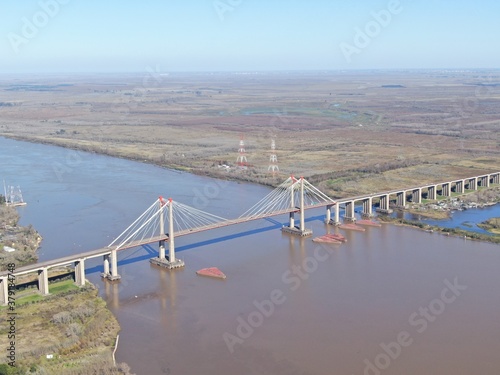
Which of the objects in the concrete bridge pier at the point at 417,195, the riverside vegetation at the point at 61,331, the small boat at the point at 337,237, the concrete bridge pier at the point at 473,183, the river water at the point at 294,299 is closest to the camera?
the riverside vegetation at the point at 61,331

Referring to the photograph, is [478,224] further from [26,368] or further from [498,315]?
[26,368]

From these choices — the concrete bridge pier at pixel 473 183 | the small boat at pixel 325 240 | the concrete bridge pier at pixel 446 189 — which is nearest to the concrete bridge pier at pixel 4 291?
the small boat at pixel 325 240

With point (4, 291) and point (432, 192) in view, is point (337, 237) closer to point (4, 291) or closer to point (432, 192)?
point (432, 192)

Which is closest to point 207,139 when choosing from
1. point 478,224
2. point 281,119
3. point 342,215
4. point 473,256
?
point 281,119

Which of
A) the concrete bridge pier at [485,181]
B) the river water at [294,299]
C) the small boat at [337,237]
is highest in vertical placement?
the concrete bridge pier at [485,181]

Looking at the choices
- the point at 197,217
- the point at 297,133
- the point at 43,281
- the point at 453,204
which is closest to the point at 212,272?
the point at 43,281

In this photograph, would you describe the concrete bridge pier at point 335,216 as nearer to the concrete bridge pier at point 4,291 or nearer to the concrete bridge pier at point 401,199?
the concrete bridge pier at point 401,199

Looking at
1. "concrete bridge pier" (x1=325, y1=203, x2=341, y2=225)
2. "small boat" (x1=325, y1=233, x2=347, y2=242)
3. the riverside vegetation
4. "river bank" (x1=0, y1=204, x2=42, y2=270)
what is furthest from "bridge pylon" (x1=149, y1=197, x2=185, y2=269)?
"concrete bridge pier" (x1=325, y1=203, x2=341, y2=225)
